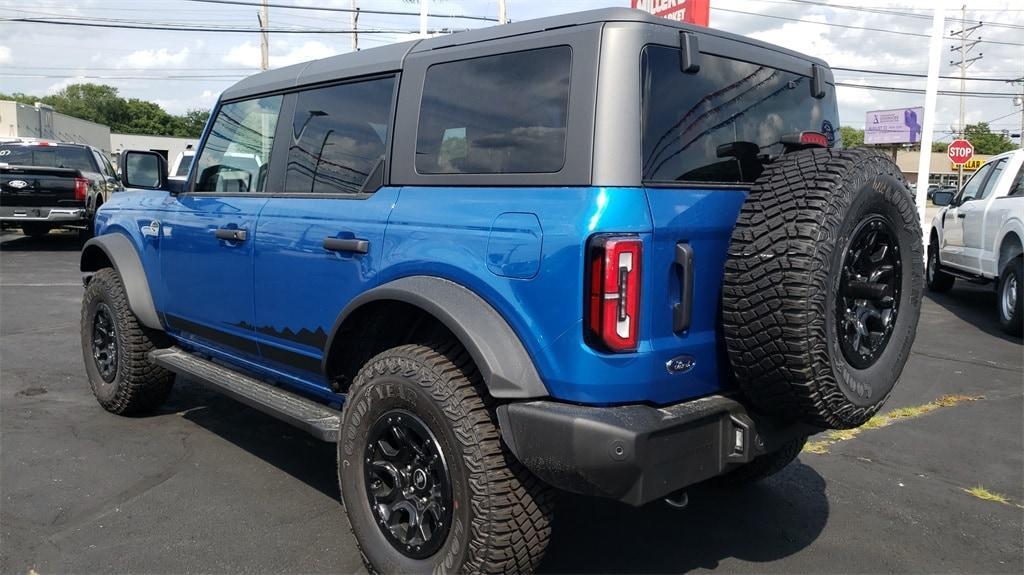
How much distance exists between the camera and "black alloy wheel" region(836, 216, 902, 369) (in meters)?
2.73

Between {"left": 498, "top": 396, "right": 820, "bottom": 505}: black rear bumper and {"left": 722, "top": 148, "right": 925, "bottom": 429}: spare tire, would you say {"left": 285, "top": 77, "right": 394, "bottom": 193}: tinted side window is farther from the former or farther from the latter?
{"left": 722, "top": 148, "right": 925, "bottom": 429}: spare tire

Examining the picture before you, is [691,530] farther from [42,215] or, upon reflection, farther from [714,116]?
[42,215]

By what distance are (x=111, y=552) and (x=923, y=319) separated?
8805 mm

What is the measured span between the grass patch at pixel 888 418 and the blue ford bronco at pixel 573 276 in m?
1.96

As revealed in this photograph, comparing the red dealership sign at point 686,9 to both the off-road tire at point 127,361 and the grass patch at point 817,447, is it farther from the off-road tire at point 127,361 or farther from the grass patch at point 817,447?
the off-road tire at point 127,361

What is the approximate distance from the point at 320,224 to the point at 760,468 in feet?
7.64

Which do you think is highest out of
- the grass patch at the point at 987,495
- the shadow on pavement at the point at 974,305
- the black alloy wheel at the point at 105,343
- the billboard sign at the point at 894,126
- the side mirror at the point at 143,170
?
the billboard sign at the point at 894,126

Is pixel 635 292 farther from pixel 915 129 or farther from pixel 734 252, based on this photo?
pixel 915 129

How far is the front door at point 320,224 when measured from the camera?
323 cm

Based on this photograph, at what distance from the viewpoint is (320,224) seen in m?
3.39

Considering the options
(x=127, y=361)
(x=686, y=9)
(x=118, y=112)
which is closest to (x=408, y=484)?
(x=127, y=361)

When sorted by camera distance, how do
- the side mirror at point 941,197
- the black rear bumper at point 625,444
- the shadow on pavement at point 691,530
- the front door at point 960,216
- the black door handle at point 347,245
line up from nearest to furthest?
1. the black rear bumper at point 625,444
2. the black door handle at point 347,245
3. the shadow on pavement at point 691,530
4. the front door at point 960,216
5. the side mirror at point 941,197

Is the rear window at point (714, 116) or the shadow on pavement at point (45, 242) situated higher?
the rear window at point (714, 116)

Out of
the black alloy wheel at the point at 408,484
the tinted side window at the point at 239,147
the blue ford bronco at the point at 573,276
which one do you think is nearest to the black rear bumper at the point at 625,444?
the blue ford bronco at the point at 573,276
